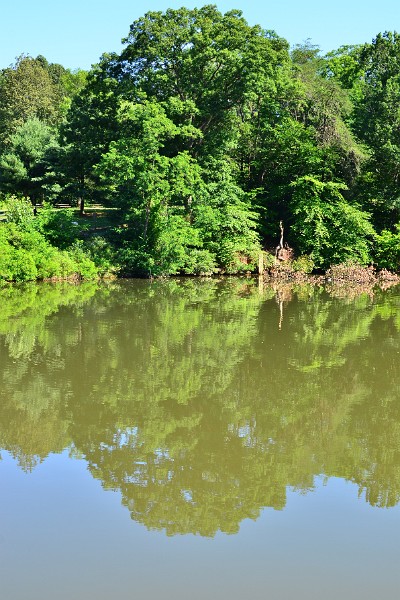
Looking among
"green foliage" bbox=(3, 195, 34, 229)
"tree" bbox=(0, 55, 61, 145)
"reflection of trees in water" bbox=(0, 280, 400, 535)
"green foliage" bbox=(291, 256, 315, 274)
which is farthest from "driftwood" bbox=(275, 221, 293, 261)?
"tree" bbox=(0, 55, 61, 145)

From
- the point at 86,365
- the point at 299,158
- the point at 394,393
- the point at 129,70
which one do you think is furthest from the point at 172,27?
the point at 394,393

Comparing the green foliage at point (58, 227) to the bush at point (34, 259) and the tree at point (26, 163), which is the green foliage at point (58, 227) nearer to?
the bush at point (34, 259)

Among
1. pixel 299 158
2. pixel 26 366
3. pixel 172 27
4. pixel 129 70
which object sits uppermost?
pixel 172 27

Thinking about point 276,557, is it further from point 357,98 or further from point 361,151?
point 357,98

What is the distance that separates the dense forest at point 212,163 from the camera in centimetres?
2692

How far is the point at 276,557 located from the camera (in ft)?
18.1

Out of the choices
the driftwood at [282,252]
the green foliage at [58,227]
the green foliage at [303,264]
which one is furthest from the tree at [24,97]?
the green foliage at [303,264]

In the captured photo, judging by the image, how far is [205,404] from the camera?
32.1ft

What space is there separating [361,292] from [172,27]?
49.3ft

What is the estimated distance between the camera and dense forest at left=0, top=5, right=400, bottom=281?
26922mm

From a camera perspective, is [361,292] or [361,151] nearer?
[361,292]

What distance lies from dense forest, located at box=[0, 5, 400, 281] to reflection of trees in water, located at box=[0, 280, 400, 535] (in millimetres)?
9835

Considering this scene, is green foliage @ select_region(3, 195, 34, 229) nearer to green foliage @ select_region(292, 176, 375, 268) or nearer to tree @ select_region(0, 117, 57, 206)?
tree @ select_region(0, 117, 57, 206)

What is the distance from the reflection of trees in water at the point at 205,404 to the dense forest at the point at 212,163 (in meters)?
9.83
